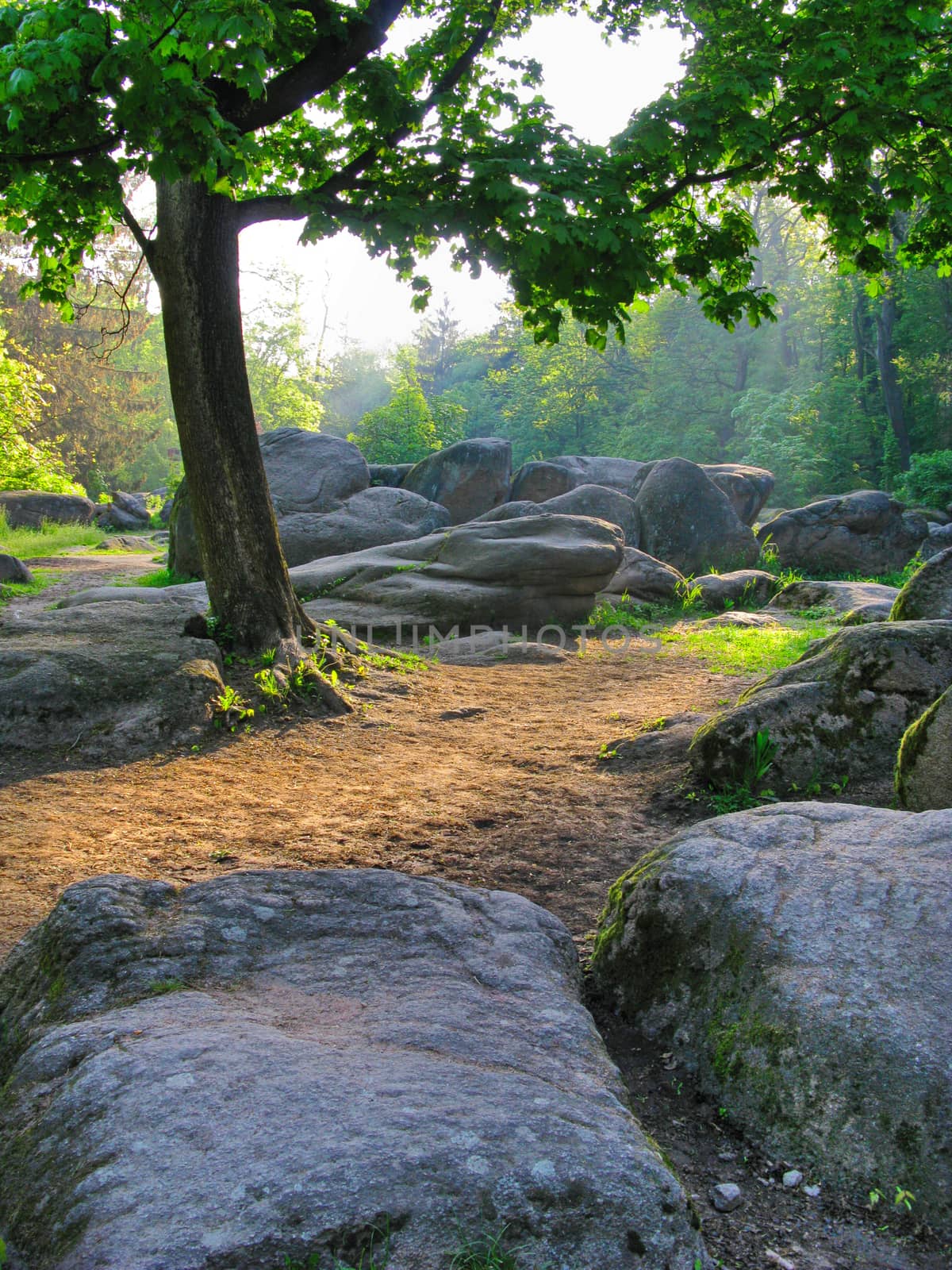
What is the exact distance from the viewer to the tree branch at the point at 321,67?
6.88 meters

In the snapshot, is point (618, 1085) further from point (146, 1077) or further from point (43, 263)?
point (43, 263)

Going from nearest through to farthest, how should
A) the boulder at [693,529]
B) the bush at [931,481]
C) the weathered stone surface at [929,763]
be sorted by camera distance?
the weathered stone surface at [929,763]
the boulder at [693,529]
the bush at [931,481]

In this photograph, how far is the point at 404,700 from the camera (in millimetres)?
8391

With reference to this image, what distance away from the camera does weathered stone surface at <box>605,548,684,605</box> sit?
1513 cm

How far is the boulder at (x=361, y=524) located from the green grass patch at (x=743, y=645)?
6306mm

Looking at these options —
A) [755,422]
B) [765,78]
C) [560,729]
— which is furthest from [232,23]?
[755,422]

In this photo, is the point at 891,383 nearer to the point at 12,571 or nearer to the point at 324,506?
the point at 324,506

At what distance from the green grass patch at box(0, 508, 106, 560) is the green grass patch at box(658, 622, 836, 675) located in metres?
14.0

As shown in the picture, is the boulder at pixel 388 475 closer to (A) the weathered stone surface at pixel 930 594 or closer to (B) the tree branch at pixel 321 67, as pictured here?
(B) the tree branch at pixel 321 67

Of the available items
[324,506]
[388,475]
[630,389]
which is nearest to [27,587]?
[324,506]

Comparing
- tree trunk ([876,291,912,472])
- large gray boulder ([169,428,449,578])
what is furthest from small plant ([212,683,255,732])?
tree trunk ([876,291,912,472])

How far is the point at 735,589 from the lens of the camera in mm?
15508

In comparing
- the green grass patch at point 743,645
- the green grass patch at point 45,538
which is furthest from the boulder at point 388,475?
the green grass patch at point 743,645

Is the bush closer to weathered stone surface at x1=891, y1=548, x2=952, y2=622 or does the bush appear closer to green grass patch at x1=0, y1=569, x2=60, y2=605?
weathered stone surface at x1=891, y1=548, x2=952, y2=622
